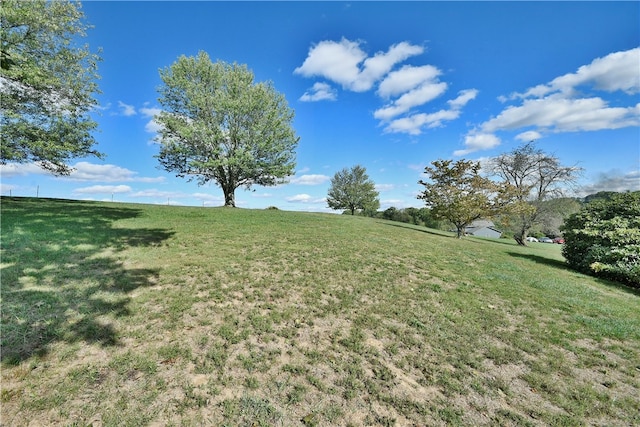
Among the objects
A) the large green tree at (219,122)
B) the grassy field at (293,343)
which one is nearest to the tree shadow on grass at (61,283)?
the grassy field at (293,343)

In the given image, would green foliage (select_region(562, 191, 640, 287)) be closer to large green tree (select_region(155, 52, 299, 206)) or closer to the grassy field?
the grassy field

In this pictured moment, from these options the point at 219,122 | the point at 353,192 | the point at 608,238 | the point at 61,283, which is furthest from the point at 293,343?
the point at 353,192

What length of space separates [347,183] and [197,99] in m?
28.6

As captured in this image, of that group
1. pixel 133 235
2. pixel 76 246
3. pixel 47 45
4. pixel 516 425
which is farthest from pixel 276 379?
pixel 47 45

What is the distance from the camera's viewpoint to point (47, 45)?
11789mm

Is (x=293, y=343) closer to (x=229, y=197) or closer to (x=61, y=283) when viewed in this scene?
(x=61, y=283)

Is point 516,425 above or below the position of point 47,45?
below

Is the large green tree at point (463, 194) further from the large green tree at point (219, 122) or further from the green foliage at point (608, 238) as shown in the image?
the large green tree at point (219, 122)

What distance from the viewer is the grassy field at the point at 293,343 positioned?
2955 mm

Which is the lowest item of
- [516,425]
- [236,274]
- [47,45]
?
[516,425]

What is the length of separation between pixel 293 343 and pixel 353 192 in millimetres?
40031

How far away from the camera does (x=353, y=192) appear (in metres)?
43.3

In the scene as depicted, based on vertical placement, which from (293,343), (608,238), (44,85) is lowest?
(293,343)

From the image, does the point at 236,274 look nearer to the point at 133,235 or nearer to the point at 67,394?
the point at 67,394
